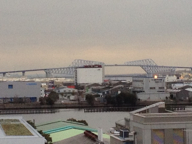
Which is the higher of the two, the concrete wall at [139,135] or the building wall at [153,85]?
the building wall at [153,85]

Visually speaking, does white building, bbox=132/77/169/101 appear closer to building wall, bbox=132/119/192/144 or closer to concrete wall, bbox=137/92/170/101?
concrete wall, bbox=137/92/170/101

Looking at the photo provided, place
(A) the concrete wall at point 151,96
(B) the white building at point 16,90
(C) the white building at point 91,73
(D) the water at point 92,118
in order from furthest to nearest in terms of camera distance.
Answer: (C) the white building at point 91,73, (B) the white building at point 16,90, (A) the concrete wall at point 151,96, (D) the water at point 92,118

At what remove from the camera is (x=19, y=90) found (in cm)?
1341

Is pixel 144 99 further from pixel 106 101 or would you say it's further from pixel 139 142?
pixel 139 142

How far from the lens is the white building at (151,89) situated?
1298 centimetres

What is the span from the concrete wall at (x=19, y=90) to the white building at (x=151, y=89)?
3.64 m

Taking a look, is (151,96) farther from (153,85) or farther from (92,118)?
(92,118)

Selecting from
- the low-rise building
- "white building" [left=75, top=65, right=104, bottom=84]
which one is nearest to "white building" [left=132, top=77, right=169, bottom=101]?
the low-rise building

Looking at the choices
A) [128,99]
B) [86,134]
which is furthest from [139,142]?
[128,99]

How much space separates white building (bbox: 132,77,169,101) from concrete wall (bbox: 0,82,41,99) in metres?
3.64

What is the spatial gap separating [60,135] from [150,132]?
1770 millimetres

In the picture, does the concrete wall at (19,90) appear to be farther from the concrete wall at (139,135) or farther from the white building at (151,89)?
the concrete wall at (139,135)

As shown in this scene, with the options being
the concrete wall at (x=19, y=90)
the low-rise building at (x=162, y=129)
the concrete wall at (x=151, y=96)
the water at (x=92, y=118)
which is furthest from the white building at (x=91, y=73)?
the low-rise building at (x=162, y=129)

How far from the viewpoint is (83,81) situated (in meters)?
26.6
